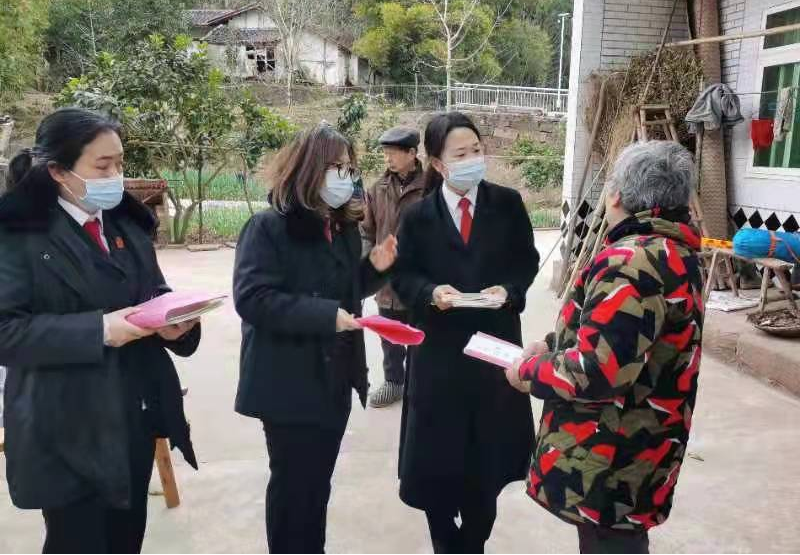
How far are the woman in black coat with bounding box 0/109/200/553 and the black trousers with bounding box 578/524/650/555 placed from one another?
3.92ft

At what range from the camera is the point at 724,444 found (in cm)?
345

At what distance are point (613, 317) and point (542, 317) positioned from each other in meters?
4.58

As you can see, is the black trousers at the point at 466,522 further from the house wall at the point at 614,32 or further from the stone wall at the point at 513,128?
the stone wall at the point at 513,128

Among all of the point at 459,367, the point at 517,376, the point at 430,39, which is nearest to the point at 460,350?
the point at 459,367

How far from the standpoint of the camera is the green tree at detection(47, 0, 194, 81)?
21.0 meters

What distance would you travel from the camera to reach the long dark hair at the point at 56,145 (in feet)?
5.52

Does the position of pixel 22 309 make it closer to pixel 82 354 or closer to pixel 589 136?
pixel 82 354

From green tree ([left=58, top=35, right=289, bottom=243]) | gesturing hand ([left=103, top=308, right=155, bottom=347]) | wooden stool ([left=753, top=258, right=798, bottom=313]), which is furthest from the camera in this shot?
green tree ([left=58, top=35, right=289, bottom=243])

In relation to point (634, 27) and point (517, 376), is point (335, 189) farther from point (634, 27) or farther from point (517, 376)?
point (634, 27)

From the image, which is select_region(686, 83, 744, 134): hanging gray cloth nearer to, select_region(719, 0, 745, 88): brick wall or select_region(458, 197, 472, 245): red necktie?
select_region(719, 0, 745, 88): brick wall

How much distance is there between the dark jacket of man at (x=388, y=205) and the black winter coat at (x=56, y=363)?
6.71 ft

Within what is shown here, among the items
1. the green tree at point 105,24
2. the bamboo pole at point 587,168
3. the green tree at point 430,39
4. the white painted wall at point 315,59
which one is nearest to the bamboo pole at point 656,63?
the bamboo pole at point 587,168

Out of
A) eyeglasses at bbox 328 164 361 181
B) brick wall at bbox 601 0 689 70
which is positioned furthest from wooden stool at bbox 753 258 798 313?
eyeglasses at bbox 328 164 361 181

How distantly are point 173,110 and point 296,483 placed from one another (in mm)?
8637
